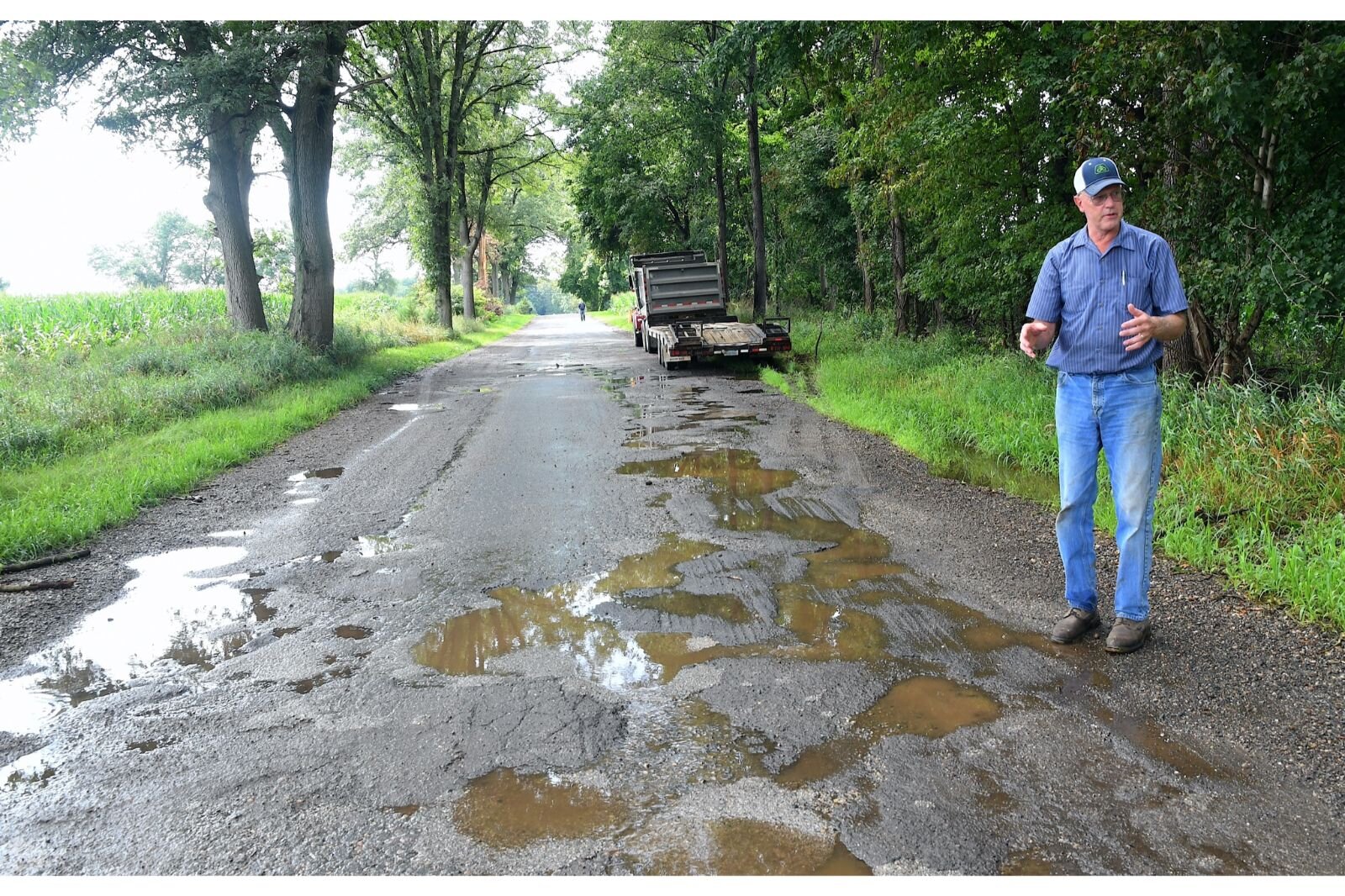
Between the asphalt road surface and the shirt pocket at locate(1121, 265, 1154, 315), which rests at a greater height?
the shirt pocket at locate(1121, 265, 1154, 315)

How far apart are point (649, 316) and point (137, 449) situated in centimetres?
1404

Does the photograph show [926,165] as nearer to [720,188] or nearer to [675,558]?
[675,558]

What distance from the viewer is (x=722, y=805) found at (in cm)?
277

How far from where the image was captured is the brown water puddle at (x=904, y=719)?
118 inches

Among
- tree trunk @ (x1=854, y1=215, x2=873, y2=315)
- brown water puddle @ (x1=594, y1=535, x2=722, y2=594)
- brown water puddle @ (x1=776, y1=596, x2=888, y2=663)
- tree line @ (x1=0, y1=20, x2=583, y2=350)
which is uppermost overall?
tree line @ (x1=0, y1=20, x2=583, y2=350)

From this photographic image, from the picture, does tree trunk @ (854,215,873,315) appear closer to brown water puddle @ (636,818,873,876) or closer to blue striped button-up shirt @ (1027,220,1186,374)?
blue striped button-up shirt @ (1027,220,1186,374)

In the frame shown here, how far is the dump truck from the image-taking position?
1723 cm

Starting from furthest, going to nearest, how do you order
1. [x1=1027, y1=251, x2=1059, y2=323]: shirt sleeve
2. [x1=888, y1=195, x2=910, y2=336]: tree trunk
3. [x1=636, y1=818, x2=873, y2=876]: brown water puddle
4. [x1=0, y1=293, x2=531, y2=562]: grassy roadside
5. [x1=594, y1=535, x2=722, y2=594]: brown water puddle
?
1. [x1=888, y1=195, x2=910, y2=336]: tree trunk
2. [x1=0, y1=293, x2=531, y2=562]: grassy roadside
3. [x1=594, y1=535, x2=722, y2=594]: brown water puddle
4. [x1=1027, y1=251, x2=1059, y2=323]: shirt sleeve
5. [x1=636, y1=818, x2=873, y2=876]: brown water puddle

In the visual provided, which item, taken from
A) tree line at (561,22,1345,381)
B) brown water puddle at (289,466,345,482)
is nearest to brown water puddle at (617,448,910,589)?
brown water puddle at (289,466,345,482)

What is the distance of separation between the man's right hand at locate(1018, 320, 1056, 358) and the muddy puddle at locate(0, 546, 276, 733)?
13.2 ft

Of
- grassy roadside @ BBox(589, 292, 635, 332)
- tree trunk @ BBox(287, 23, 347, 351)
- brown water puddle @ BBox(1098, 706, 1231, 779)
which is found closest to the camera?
brown water puddle @ BBox(1098, 706, 1231, 779)

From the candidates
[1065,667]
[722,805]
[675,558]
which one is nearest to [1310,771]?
[1065,667]

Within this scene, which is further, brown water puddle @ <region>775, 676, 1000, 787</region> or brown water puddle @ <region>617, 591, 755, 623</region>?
brown water puddle @ <region>617, 591, 755, 623</region>

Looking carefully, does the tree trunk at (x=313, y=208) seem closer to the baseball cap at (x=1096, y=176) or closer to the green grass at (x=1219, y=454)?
the green grass at (x=1219, y=454)
